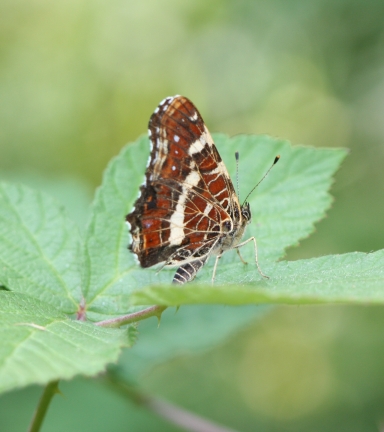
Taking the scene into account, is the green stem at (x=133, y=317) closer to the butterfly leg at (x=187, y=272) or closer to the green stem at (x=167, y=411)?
the butterfly leg at (x=187, y=272)

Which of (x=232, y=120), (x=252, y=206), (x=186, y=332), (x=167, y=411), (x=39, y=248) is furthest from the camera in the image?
(x=232, y=120)

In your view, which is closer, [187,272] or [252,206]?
[187,272]

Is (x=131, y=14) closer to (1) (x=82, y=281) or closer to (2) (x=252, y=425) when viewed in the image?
(2) (x=252, y=425)

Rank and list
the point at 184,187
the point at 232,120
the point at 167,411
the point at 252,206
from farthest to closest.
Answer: the point at 232,120
the point at 184,187
the point at 167,411
the point at 252,206

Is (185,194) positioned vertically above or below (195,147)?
below

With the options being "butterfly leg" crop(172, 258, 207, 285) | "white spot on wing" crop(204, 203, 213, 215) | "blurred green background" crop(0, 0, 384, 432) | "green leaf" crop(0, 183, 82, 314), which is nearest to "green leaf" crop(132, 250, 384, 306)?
"butterfly leg" crop(172, 258, 207, 285)

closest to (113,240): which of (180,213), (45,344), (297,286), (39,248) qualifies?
(39,248)

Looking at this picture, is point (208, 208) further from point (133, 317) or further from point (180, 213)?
point (133, 317)
